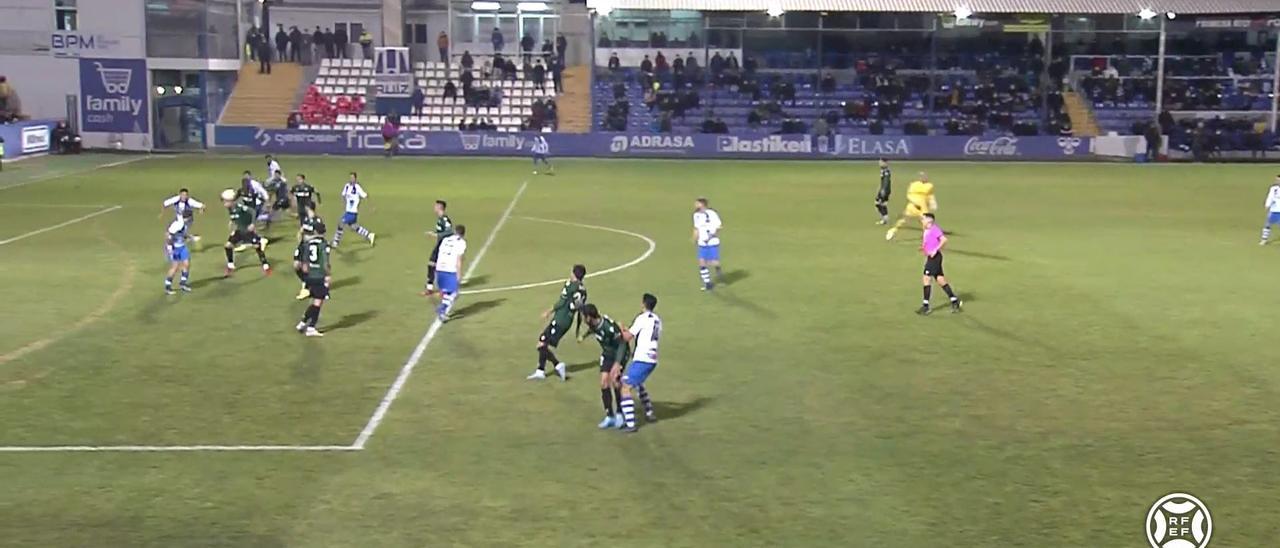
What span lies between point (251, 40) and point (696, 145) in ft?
89.4

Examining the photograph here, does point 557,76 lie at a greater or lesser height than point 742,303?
greater

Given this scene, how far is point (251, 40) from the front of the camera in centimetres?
7188

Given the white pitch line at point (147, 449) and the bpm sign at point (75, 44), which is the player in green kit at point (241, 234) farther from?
the bpm sign at point (75, 44)

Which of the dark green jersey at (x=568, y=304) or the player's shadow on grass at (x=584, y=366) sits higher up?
the dark green jersey at (x=568, y=304)

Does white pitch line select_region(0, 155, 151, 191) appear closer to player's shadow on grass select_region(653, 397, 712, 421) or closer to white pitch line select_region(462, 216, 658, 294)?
white pitch line select_region(462, 216, 658, 294)

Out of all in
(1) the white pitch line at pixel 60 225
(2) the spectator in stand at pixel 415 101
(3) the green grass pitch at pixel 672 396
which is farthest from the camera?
(2) the spectator in stand at pixel 415 101

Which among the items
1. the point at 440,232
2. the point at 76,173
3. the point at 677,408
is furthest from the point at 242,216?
the point at 76,173

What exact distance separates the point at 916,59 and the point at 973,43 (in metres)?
3.79

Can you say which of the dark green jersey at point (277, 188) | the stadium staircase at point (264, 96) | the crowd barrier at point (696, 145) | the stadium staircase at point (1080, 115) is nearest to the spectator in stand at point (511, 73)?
the crowd barrier at point (696, 145)

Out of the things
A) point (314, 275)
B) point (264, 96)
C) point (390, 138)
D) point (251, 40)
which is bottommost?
→ point (314, 275)

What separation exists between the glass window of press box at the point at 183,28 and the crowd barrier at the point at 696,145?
681cm

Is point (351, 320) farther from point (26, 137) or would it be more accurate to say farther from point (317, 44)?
point (317, 44)

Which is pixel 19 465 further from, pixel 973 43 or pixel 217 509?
pixel 973 43

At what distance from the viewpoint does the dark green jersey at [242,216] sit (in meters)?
28.2
